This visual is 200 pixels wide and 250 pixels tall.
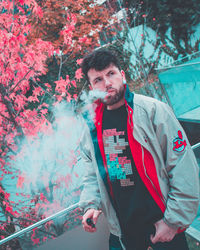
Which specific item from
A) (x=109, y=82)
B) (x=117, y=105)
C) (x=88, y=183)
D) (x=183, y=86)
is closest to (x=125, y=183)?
(x=88, y=183)

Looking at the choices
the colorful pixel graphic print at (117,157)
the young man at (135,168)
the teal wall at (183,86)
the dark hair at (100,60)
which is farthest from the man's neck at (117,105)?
the teal wall at (183,86)

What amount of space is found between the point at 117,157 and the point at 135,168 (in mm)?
150

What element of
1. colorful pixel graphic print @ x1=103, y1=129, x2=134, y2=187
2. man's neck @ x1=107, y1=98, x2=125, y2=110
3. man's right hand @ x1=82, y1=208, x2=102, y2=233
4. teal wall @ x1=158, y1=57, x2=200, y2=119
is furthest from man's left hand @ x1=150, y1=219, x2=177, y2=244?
teal wall @ x1=158, y1=57, x2=200, y2=119

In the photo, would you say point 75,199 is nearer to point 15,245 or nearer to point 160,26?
point 15,245

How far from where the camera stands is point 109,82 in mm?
1348

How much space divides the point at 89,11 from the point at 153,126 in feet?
23.6

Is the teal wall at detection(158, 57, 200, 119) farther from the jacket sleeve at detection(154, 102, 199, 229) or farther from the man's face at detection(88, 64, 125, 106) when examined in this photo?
the jacket sleeve at detection(154, 102, 199, 229)

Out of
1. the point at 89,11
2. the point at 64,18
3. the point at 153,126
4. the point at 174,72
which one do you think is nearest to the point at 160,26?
the point at 89,11

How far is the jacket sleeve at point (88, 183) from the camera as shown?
1.45m

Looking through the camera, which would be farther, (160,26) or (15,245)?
(160,26)

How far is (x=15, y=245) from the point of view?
1.70 meters

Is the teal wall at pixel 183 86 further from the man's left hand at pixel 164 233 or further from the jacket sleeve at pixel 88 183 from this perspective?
the man's left hand at pixel 164 233

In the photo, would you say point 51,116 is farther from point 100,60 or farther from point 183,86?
point 100,60

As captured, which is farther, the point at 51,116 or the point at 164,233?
the point at 51,116
